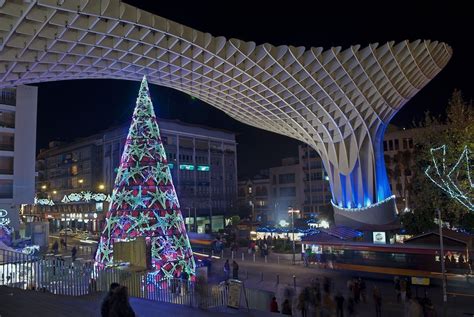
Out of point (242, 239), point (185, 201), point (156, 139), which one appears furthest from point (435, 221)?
point (185, 201)

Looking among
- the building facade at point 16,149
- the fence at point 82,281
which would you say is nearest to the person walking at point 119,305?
the fence at point 82,281

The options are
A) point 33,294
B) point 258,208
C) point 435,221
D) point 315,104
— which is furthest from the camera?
point 258,208

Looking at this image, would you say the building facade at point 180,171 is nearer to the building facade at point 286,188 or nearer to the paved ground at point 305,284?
the building facade at point 286,188

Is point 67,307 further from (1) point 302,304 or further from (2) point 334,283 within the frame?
(2) point 334,283

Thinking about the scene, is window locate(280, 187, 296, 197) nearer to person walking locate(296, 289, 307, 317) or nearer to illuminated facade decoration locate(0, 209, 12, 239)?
illuminated facade decoration locate(0, 209, 12, 239)

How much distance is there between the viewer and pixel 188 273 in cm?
2119

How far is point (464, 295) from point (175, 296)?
51.3 feet

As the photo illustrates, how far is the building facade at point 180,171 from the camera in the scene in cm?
7844

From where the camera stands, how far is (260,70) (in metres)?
33.8

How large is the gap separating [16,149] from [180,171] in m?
34.4

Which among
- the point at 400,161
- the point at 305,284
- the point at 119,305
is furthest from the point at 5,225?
the point at 400,161

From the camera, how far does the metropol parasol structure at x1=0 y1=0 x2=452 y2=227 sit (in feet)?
79.4

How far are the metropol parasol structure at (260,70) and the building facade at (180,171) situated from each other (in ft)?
113

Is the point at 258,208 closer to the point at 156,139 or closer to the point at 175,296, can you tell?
the point at 156,139
